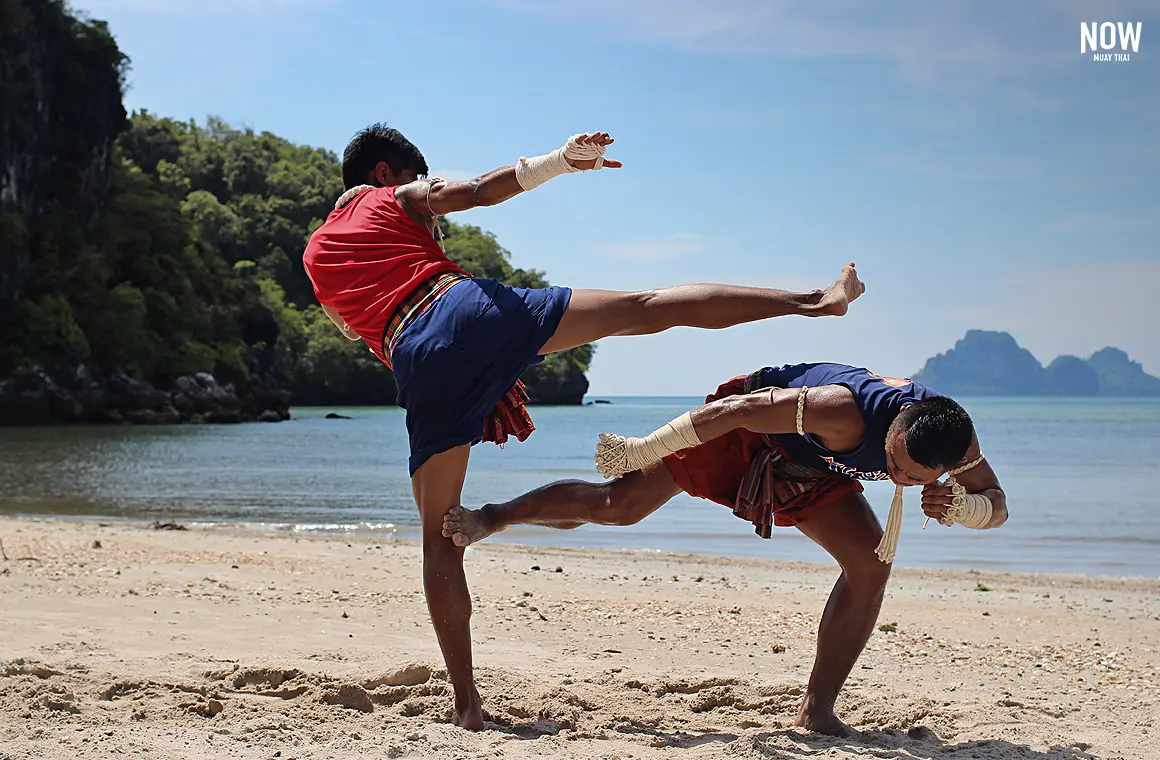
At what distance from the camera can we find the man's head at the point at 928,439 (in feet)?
10.5

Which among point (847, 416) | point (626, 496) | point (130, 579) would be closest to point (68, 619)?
point (130, 579)

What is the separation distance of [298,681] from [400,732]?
846 millimetres

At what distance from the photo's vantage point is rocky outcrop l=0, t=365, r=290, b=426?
4794 cm

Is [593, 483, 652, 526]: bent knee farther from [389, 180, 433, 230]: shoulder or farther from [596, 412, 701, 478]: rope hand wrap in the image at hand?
[389, 180, 433, 230]: shoulder

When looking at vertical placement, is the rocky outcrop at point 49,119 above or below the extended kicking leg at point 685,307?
above

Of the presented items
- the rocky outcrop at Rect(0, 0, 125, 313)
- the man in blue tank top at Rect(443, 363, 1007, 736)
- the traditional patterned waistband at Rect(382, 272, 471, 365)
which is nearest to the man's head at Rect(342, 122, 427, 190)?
the traditional patterned waistband at Rect(382, 272, 471, 365)

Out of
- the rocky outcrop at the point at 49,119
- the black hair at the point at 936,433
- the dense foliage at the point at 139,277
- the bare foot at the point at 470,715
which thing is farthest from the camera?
the dense foliage at the point at 139,277

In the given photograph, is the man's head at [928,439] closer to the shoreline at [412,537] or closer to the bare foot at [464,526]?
Answer: the bare foot at [464,526]

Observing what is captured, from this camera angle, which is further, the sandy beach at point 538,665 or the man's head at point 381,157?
the man's head at point 381,157

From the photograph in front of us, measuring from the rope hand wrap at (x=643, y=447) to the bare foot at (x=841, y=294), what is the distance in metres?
0.55

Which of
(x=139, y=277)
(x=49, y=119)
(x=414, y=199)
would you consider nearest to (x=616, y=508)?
(x=414, y=199)

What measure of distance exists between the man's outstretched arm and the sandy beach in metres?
1.78

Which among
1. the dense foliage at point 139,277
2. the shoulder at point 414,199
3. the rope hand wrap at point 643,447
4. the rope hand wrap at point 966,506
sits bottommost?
the rope hand wrap at point 966,506

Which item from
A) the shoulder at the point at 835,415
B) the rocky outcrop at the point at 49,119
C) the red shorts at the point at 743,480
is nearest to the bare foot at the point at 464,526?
the red shorts at the point at 743,480
